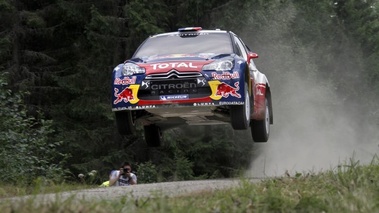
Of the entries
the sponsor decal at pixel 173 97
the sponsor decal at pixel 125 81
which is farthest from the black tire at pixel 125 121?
the sponsor decal at pixel 173 97

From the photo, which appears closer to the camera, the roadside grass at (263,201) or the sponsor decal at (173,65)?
the roadside grass at (263,201)

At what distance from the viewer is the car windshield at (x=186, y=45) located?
11.8 metres

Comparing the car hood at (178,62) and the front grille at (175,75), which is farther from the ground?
the car hood at (178,62)

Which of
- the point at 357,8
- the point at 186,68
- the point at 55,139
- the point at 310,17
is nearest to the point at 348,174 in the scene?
the point at 186,68

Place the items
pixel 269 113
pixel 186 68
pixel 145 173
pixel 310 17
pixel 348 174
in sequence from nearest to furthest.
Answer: pixel 348 174
pixel 186 68
pixel 269 113
pixel 145 173
pixel 310 17

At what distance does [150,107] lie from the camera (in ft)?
36.0

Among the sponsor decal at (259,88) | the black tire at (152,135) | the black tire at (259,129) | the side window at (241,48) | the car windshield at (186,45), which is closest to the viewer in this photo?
the car windshield at (186,45)

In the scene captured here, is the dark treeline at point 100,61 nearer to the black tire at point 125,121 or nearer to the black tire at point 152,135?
the black tire at point 152,135

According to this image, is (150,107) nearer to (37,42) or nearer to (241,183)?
(241,183)

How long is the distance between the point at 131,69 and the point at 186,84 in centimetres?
84

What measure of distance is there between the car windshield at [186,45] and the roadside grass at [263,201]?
356cm

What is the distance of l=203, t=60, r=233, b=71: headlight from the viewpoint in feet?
35.6

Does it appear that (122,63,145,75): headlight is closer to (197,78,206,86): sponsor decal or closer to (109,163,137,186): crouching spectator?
(197,78,206,86): sponsor decal

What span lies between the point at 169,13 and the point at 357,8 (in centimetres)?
2320
